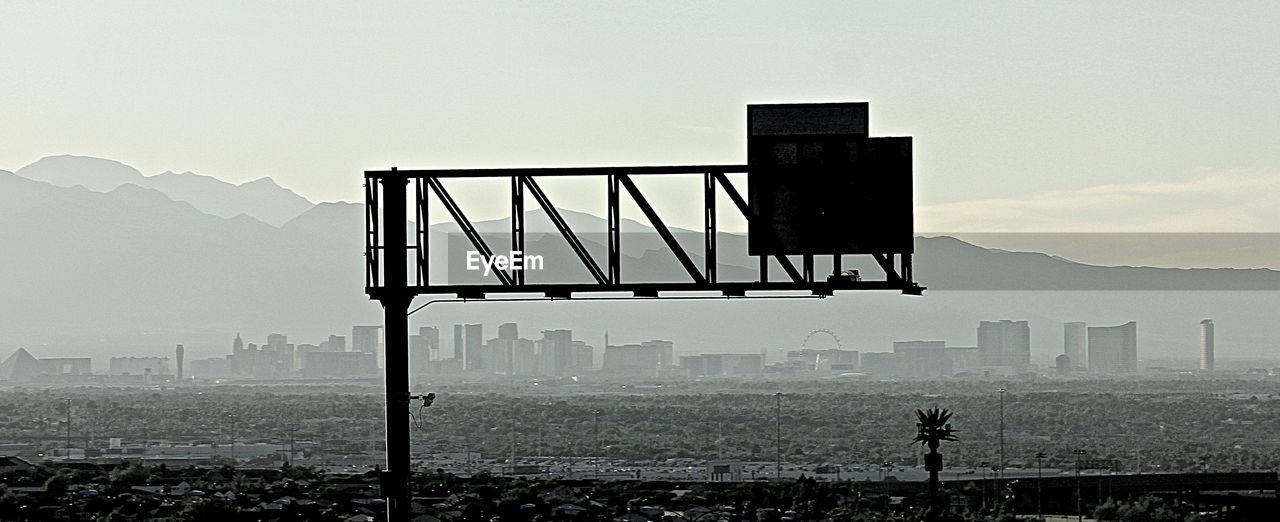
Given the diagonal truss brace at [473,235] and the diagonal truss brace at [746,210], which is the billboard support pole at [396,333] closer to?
the diagonal truss brace at [473,235]

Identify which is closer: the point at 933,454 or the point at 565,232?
the point at 565,232

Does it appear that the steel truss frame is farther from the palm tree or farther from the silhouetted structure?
the palm tree

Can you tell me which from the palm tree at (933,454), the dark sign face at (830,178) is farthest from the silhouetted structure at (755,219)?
the palm tree at (933,454)

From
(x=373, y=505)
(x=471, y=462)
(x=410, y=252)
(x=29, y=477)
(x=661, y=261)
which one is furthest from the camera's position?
(x=471, y=462)

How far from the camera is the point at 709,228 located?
88.1 feet

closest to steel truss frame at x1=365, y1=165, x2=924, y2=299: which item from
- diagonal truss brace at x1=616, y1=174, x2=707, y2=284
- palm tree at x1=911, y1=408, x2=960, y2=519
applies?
diagonal truss brace at x1=616, y1=174, x2=707, y2=284

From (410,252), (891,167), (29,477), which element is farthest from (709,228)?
(29,477)

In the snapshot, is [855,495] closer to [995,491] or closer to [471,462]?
[995,491]

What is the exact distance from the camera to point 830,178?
26.0 m

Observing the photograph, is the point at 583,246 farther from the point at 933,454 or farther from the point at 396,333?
the point at 933,454

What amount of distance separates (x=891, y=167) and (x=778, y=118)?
5.49 ft

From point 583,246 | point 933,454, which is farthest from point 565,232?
point 933,454

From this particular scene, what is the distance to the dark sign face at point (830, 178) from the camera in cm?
2594

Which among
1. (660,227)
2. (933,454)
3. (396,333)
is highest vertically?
(660,227)
